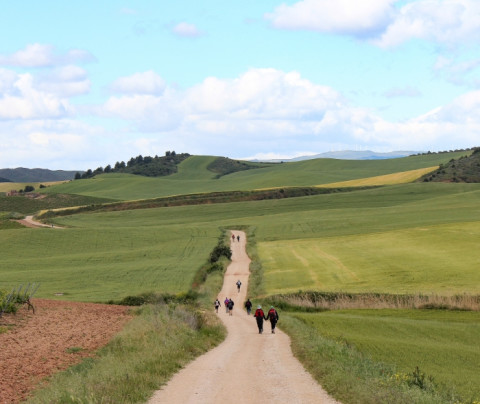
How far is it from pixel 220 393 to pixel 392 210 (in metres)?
92.8

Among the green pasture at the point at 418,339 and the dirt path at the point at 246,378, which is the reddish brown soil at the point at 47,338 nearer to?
the dirt path at the point at 246,378

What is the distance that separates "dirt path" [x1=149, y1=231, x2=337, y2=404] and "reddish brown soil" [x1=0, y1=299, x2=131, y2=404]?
402cm

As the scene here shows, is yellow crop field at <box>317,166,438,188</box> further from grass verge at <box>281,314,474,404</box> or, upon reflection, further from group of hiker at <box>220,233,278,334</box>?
grass verge at <box>281,314,474,404</box>

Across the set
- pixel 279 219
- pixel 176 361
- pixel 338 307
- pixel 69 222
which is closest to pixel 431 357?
pixel 176 361

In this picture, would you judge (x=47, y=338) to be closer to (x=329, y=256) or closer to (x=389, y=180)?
(x=329, y=256)

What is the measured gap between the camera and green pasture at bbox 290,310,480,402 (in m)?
23.1

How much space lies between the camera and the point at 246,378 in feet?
61.4

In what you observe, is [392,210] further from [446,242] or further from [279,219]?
[446,242]

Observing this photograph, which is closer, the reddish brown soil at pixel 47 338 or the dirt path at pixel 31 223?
the reddish brown soil at pixel 47 338

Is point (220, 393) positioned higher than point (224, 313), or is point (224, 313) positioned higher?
point (220, 393)

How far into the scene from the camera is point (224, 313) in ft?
151

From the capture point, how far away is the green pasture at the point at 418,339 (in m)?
23.1

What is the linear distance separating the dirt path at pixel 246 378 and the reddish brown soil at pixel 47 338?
402cm

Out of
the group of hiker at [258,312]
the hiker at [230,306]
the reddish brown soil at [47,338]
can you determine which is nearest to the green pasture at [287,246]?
the group of hiker at [258,312]
